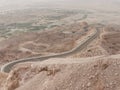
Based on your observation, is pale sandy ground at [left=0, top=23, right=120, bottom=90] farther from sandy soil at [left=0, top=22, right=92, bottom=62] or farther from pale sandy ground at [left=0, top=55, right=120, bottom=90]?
sandy soil at [left=0, top=22, right=92, bottom=62]

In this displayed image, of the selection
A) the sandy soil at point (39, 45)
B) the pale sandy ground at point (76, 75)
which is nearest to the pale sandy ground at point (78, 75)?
the pale sandy ground at point (76, 75)

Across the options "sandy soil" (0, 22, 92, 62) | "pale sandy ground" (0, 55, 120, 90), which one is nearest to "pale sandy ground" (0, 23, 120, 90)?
"pale sandy ground" (0, 55, 120, 90)

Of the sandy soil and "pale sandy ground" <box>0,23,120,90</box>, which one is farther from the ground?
"pale sandy ground" <box>0,23,120,90</box>

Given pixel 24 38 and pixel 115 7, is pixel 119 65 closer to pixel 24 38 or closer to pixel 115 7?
pixel 24 38

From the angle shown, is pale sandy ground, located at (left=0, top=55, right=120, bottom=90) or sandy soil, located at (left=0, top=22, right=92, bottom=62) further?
sandy soil, located at (left=0, top=22, right=92, bottom=62)

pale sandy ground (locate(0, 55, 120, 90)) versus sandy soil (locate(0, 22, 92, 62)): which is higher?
pale sandy ground (locate(0, 55, 120, 90))

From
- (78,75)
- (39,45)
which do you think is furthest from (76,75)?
(39,45)

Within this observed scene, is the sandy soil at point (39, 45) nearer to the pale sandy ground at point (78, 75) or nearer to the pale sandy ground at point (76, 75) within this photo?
the pale sandy ground at point (76, 75)

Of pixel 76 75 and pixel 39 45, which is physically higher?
pixel 76 75

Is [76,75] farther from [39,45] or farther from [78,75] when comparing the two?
[39,45]

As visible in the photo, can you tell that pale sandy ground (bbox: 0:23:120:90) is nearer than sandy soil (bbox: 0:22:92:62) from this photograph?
Yes

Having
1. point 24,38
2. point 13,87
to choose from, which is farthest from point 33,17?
point 13,87
